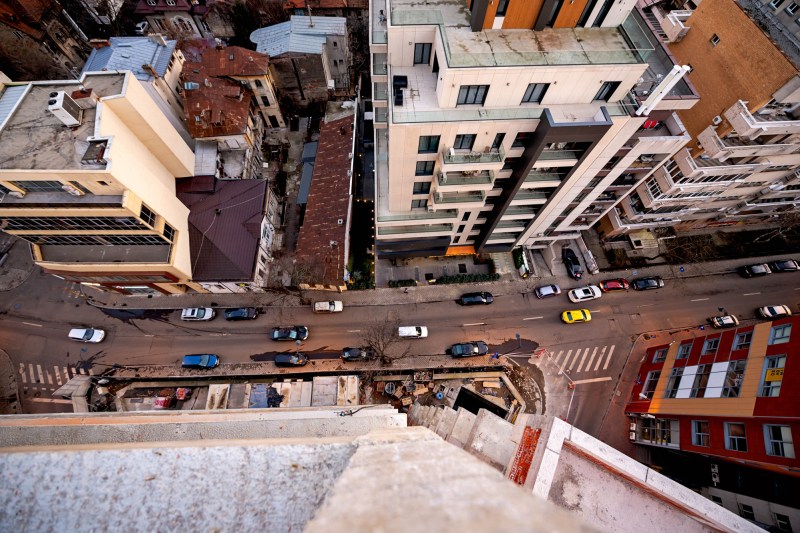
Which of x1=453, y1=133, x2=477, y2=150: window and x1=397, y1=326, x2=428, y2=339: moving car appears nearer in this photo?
x1=453, y1=133, x2=477, y2=150: window

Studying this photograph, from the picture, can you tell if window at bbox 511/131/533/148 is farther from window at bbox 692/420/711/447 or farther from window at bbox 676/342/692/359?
window at bbox 692/420/711/447

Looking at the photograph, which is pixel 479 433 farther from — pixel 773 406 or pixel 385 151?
pixel 385 151

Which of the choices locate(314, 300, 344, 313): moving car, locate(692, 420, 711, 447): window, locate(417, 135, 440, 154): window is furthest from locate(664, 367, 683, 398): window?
locate(314, 300, 344, 313): moving car

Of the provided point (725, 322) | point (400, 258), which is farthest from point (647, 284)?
point (400, 258)

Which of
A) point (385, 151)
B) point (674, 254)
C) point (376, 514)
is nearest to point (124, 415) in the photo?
point (376, 514)

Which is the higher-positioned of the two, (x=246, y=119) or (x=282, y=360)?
(x=246, y=119)

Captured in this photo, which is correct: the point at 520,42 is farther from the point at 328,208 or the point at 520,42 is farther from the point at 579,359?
the point at 579,359
